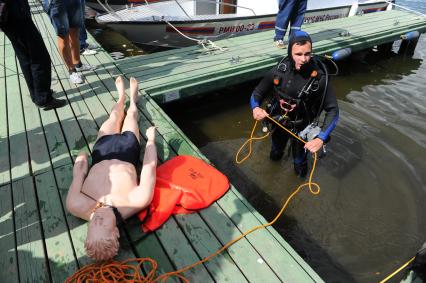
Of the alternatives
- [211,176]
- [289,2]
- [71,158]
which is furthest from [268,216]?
[289,2]

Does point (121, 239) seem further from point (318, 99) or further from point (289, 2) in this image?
point (289, 2)

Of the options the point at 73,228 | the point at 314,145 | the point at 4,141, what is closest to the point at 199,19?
the point at 4,141

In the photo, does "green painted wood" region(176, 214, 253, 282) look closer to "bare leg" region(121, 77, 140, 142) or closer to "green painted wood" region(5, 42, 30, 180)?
"bare leg" region(121, 77, 140, 142)

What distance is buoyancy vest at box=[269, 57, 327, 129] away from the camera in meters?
3.46

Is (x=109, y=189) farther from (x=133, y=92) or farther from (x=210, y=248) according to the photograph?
(x=133, y=92)

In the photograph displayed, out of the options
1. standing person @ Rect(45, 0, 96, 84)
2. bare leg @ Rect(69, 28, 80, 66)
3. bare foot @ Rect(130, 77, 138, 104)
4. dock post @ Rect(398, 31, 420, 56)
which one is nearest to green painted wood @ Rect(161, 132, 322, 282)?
bare foot @ Rect(130, 77, 138, 104)

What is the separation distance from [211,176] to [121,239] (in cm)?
106

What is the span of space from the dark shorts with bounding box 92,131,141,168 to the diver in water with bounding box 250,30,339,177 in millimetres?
1455

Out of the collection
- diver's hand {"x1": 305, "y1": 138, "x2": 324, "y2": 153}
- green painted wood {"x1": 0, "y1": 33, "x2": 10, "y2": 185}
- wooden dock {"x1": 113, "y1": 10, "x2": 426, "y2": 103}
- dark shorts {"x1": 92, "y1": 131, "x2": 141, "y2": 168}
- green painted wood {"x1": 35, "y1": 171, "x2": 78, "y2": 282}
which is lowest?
wooden dock {"x1": 113, "y1": 10, "x2": 426, "y2": 103}

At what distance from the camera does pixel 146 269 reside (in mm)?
2326

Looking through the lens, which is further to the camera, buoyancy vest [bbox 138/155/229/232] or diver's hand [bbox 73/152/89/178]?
diver's hand [bbox 73/152/89/178]

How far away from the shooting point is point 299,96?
140 inches

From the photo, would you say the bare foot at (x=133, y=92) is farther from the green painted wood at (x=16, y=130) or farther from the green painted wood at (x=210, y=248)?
the green painted wood at (x=210, y=248)

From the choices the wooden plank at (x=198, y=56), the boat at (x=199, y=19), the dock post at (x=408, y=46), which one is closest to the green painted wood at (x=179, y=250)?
the wooden plank at (x=198, y=56)
